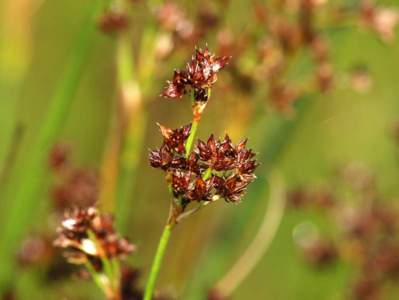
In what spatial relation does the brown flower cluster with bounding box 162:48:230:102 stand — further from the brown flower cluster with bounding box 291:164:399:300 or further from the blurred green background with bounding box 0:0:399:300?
the brown flower cluster with bounding box 291:164:399:300

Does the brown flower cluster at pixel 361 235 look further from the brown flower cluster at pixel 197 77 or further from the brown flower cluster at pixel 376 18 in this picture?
the brown flower cluster at pixel 197 77

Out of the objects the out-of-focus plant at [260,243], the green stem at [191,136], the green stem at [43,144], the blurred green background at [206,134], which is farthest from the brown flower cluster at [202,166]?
the out-of-focus plant at [260,243]

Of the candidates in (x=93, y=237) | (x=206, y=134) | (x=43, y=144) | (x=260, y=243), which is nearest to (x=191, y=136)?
(x=93, y=237)

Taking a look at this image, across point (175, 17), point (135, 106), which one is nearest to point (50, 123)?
point (135, 106)

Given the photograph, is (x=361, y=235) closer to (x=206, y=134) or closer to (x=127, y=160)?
(x=127, y=160)

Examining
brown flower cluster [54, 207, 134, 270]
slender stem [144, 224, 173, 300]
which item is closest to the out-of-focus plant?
brown flower cluster [54, 207, 134, 270]

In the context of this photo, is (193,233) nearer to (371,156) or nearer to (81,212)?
(81,212)
